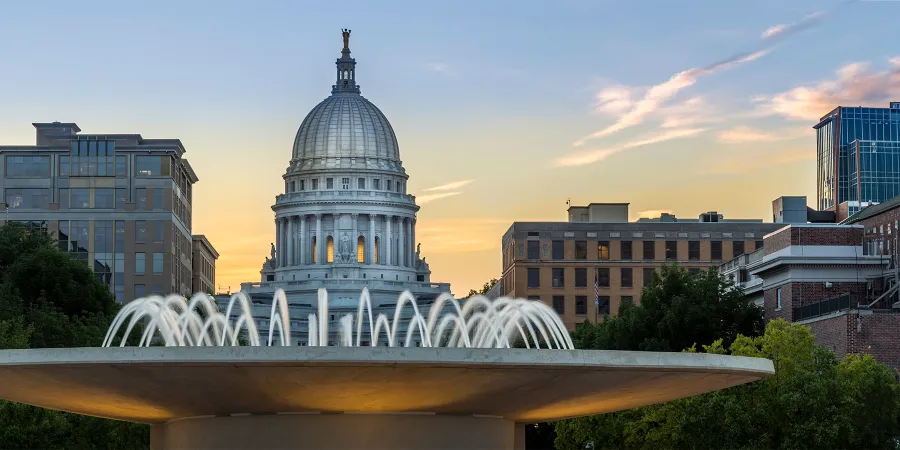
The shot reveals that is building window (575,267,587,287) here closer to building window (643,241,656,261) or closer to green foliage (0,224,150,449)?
building window (643,241,656,261)

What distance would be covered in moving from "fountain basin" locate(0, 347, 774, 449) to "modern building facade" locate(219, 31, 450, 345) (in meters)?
149

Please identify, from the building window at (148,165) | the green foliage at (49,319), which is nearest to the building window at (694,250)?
the building window at (148,165)

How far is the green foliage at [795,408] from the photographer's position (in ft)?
183

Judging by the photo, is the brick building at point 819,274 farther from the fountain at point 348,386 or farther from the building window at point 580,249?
the fountain at point 348,386

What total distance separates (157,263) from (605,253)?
3480 centimetres

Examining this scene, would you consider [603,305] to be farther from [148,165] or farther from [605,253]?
[148,165]

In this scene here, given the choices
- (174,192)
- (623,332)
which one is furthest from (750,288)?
(174,192)

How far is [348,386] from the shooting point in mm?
29141

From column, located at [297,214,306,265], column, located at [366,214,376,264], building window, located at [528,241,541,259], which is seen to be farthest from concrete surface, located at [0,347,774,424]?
column, located at [297,214,306,265]

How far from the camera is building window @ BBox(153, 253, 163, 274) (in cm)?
12888

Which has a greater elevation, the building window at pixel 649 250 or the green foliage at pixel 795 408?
the building window at pixel 649 250

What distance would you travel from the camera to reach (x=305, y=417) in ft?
103

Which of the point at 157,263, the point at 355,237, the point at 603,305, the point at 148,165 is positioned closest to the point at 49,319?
the point at 157,263

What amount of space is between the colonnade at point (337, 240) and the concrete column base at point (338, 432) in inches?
6188
